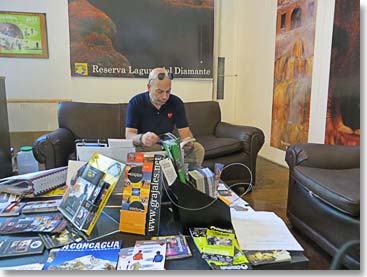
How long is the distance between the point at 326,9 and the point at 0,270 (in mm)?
2843

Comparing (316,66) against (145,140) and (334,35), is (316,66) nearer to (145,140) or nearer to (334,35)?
(334,35)

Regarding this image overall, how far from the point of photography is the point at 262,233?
937mm

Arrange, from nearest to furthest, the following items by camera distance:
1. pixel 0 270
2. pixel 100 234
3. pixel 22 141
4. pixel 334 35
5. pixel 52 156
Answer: pixel 0 270
pixel 100 234
pixel 52 156
pixel 334 35
pixel 22 141

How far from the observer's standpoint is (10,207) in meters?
1.10

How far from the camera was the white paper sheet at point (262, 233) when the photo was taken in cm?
86

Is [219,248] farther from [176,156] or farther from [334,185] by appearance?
[334,185]

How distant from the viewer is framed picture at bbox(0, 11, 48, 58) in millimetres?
3100

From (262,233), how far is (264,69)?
2886mm

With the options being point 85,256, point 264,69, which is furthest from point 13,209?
point 264,69

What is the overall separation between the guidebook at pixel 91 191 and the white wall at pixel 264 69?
2211 mm

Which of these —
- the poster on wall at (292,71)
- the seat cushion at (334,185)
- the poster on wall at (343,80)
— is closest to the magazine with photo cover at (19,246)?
the seat cushion at (334,185)

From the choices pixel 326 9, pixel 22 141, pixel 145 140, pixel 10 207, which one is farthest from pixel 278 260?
pixel 22 141

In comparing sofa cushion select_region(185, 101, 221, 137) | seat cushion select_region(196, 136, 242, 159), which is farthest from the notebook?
sofa cushion select_region(185, 101, 221, 137)

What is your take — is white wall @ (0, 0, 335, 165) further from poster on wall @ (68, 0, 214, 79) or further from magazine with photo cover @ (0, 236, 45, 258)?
magazine with photo cover @ (0, 236, 45, 258)
